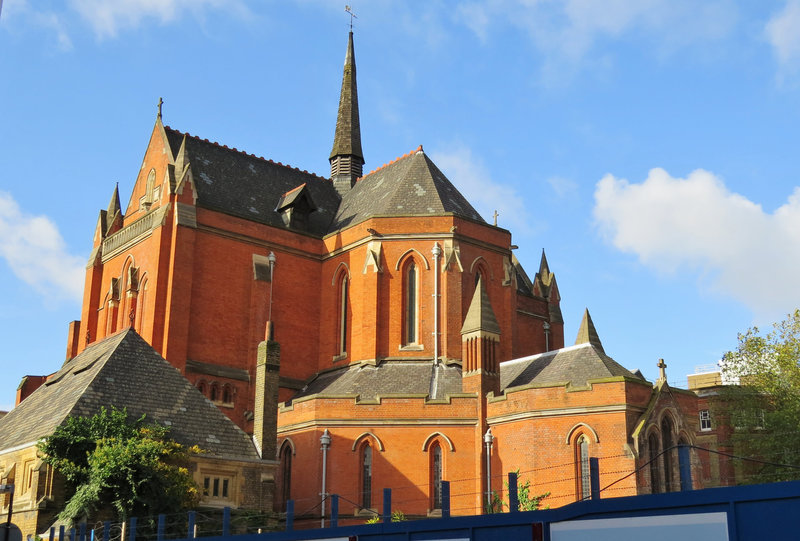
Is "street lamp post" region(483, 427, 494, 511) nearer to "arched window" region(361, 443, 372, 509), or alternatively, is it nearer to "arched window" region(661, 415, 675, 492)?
"arched window" region(361, 443, 372, 509)

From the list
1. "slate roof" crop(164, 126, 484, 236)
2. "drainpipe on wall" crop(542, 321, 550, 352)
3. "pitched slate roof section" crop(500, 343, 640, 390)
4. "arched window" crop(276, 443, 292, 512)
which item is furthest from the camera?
"drainpipe on wall" crop(542, 321, 550, 352)

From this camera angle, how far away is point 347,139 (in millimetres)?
58469

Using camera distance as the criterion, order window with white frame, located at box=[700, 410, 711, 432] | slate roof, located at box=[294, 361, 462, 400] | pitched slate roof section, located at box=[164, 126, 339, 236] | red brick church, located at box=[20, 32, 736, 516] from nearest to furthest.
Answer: red brick church, located at box=[20, 32, 736, 516], slate roof, located at box=[294, 361, 462, 400], pitched slate roof section, located at box=[164, 126, 339, 236], window with white frame, located at box=[700, 410, 711, 432]

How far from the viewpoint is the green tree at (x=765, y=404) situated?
42.6m

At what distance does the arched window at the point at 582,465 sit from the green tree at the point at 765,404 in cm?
1171

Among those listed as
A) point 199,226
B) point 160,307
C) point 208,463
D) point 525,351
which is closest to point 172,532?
point 208,463

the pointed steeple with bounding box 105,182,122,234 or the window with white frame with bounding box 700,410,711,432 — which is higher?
the pointed steeple with bounding box 105,182,122,234

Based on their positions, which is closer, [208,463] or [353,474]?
[208,463]

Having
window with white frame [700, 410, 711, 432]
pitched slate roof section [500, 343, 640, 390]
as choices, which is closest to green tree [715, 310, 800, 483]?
window with white frame [700, 410, 711, 432]

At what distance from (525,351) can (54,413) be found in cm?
2649

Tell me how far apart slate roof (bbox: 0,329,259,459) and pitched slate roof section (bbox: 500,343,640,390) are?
460 inches

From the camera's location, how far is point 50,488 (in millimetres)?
27922

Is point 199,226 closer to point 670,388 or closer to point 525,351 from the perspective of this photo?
point 525,351

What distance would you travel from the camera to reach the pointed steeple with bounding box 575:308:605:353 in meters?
38.0
